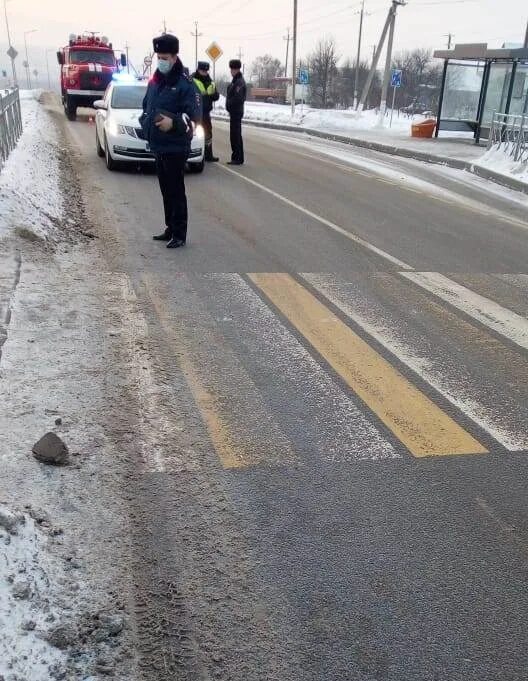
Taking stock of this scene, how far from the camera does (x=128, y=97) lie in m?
12.8

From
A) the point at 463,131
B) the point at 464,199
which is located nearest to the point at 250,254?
the point at 464,199

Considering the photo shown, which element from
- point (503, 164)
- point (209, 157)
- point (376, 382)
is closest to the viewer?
point (376, 382)

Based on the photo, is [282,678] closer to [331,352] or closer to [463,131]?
[331,352]

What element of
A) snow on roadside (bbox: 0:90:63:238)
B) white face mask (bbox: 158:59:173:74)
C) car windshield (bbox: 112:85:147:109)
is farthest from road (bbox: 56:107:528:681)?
car windshield (bbox: 112:85:147:109)

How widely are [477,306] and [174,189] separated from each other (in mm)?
3397

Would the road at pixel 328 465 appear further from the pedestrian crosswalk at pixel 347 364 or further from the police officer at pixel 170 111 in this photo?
the police officer at pixel 170 111

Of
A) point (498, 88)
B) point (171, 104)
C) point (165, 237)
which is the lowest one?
point (165, 237)

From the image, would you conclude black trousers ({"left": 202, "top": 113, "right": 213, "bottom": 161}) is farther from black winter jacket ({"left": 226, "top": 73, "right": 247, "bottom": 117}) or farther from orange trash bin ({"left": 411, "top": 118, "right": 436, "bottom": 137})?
→ orange trash bin ({"left": 411, "top": 118, "right": 436, "bottom": 137})

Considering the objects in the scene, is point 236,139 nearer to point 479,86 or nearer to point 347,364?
point 347,364

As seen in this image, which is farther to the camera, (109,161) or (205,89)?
(205,89)

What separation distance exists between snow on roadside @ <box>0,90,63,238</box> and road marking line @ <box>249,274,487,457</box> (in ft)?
9.74

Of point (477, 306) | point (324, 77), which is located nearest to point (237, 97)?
point (477, 306)

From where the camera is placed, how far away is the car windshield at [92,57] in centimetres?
2570

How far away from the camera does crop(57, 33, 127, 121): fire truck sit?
24.3m
